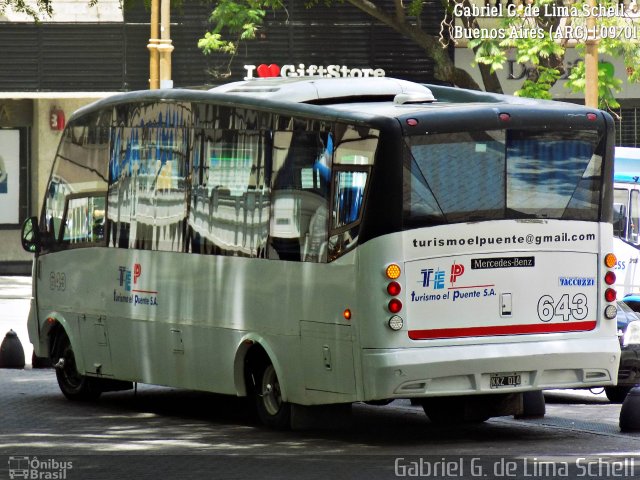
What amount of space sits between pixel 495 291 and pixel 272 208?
2.04m

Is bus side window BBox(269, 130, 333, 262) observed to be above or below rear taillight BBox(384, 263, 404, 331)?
above

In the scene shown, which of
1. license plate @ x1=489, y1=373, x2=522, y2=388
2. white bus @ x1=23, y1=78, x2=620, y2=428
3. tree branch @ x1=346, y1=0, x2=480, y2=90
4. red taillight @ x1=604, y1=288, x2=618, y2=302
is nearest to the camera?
white bus @ x1=23, y1=78, x2=620, y2=428

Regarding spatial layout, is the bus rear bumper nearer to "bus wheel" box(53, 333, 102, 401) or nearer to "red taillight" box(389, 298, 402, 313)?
"red taillight" box(389, 298, 402, 313)

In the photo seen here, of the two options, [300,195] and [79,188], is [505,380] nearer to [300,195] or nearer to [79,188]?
[300,195]

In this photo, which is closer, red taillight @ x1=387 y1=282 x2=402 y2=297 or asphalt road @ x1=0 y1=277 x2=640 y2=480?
asphalt road @ x1=0 y1=277 x2=640 y2=480

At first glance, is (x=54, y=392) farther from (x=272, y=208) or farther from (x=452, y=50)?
(x=452, y=50)

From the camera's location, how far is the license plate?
508 inches

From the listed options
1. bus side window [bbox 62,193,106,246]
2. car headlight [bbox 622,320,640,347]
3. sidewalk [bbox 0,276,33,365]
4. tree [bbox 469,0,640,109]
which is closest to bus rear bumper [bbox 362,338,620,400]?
car headlight [bbox 622,320,640,347]

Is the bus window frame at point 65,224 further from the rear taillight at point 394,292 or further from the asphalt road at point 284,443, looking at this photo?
the rear taillight at point 394,292

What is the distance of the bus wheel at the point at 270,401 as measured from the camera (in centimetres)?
1397

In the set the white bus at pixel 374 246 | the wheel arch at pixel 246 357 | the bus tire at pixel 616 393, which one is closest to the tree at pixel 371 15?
the bus tire at pixel 616 393

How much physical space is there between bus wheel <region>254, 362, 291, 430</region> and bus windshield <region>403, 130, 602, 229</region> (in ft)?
7.09

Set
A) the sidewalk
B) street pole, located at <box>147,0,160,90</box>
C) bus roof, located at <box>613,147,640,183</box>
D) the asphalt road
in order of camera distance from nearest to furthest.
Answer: the asphalt road, the sidewalk, bus roof, located at <box>613,147,640,183</box>, street pole, located at <box>147,0,160,90</box>

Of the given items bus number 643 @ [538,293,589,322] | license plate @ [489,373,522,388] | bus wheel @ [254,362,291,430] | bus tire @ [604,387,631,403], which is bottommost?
bus tire @ [604,387,631,403]
